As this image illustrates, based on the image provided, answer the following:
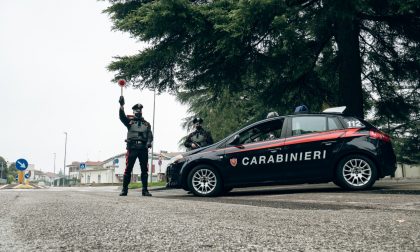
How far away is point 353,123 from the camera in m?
7.63

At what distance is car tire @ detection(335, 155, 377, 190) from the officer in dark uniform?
3798 mm

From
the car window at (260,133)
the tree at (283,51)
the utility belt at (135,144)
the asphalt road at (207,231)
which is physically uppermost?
the tree at (283,51)

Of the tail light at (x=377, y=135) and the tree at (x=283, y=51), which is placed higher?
the tree at (x=283, y=51)

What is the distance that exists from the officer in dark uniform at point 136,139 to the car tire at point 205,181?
1107 mm

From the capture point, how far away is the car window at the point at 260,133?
8.13 m

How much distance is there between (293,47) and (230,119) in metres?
11.8

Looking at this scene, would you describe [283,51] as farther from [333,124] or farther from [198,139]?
[333,124]

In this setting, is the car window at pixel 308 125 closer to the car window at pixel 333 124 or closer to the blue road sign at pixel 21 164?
the car window at pixel 333 124

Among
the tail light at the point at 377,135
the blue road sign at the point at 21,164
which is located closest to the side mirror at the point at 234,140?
the tail light at the point at 377,135

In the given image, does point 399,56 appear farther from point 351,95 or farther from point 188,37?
point 188,37

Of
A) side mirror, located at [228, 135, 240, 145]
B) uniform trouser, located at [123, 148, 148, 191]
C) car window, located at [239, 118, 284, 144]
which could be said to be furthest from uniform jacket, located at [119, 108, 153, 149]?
car window, located at [239, 118, 284, 144]

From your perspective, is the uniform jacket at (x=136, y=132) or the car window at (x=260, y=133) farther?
the uniform jacket at (x=136, y=132)

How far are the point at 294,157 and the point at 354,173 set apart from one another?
111cm

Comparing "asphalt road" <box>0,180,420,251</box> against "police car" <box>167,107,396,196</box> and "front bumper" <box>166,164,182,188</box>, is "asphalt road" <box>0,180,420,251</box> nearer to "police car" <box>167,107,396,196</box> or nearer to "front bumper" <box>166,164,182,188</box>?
"police car" <box>167,107,396,196</box>
